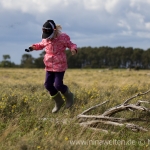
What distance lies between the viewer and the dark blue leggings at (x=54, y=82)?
5.61 metres

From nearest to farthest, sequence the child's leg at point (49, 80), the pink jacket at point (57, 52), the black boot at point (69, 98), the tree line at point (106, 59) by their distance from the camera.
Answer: the pink jacket at point (57, 52) → the child's leg at point (49, 80) → the black boot at point (69, 98) → the tree line at point (106, 59)

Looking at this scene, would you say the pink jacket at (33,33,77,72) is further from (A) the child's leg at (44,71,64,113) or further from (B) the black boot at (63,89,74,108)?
(B) the black boot at (63,89,74,108)

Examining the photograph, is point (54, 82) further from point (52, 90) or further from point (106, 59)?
point (106, 59)

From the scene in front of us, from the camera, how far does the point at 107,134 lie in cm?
451

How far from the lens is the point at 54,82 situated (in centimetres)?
577

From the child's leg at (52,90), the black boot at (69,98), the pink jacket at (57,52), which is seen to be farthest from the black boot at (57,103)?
the pink jacket at (57,52)

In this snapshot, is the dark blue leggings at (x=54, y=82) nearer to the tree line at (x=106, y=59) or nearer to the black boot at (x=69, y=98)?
the black boot at (x=69, y=98)

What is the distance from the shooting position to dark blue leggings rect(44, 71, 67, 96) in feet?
18.4

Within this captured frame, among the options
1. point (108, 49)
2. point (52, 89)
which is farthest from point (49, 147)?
point (108, 49)

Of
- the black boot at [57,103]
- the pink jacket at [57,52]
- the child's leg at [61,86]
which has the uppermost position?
the pink jacket at [57,52]

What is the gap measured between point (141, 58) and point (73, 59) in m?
19.3

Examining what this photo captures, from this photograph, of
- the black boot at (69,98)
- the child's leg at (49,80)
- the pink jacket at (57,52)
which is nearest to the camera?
the pink jacket at (57,52)

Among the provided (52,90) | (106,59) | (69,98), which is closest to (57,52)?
(52,90)

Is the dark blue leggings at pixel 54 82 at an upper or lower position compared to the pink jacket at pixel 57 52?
lower
